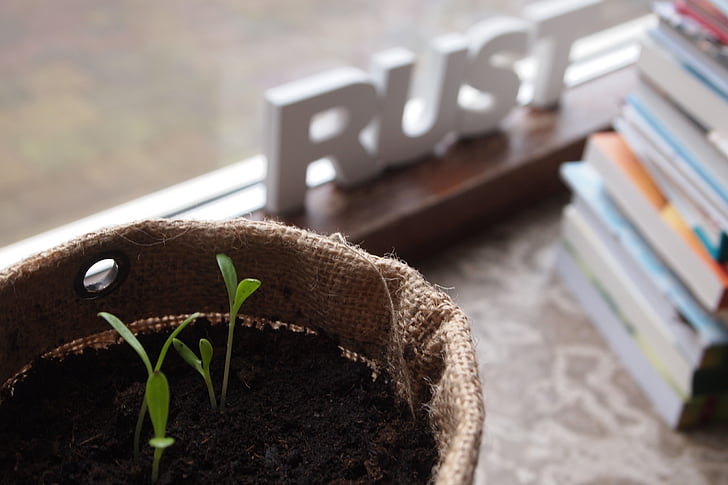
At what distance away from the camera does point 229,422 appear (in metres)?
0.55

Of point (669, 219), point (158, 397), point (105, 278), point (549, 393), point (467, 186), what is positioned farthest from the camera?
point (467, 186)

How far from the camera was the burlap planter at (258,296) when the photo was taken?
541 millimetres

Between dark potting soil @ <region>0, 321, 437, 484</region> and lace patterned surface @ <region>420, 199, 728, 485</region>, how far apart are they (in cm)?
52

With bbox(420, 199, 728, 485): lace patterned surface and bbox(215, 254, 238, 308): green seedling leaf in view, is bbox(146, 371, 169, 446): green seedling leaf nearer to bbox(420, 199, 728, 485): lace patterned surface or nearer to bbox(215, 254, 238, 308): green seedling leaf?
bbox(215, 254, 238, 308): green seedling leaf

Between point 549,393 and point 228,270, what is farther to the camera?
point 549,393

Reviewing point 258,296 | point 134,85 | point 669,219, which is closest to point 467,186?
point 669,219

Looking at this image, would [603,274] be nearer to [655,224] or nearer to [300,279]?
Answer: [655,224]

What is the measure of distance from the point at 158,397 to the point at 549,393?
0.84 metres

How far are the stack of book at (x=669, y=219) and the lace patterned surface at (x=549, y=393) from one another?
0.04m

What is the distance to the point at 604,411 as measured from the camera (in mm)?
1176

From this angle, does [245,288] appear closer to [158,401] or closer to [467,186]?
[158,401]

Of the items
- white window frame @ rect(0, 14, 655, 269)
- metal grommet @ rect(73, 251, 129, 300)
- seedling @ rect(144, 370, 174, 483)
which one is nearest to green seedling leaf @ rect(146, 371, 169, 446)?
seedling @ rect(144, 370, 174, 483)

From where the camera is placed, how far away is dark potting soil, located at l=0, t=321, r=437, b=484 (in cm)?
52

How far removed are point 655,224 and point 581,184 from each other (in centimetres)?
18
